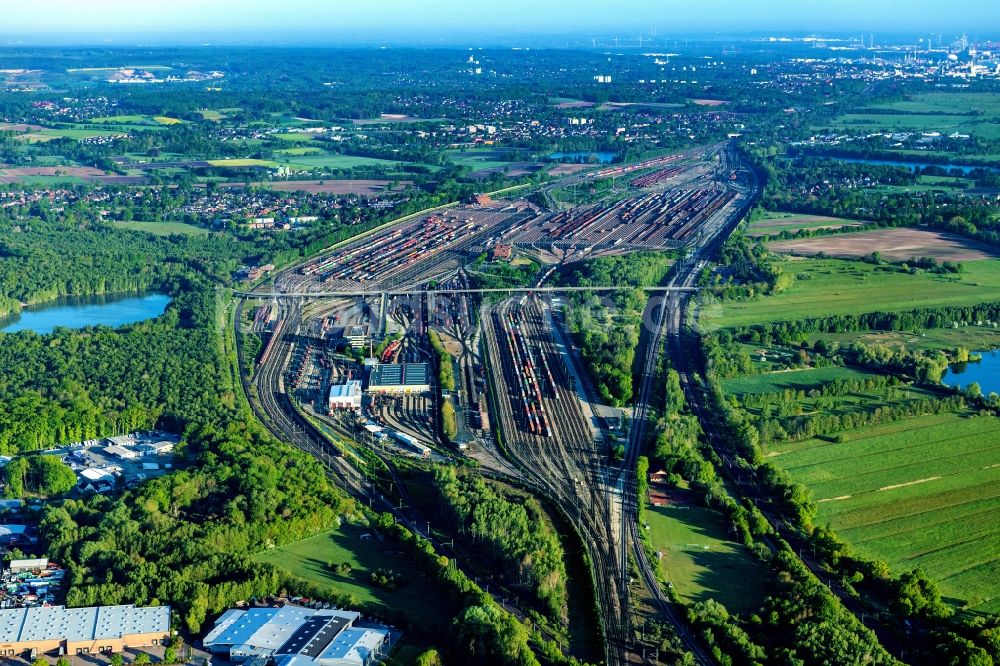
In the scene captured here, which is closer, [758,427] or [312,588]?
[312,588]

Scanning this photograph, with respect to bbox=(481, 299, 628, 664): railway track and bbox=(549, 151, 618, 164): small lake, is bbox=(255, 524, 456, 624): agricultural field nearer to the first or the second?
bbox=(481, 299, 628, 664): railway track

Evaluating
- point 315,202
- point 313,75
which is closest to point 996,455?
point 315,202

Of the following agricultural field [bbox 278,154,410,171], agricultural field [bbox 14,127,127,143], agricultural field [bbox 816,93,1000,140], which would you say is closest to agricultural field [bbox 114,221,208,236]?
agricultural field [bbox 278,154,410,171]

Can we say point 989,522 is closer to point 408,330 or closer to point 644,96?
point 408,330

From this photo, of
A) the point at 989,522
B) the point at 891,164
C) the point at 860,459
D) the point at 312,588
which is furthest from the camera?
the point at 891,164

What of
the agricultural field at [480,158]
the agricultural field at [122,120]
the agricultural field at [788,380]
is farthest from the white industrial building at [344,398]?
the agricultural field at [122,120]
